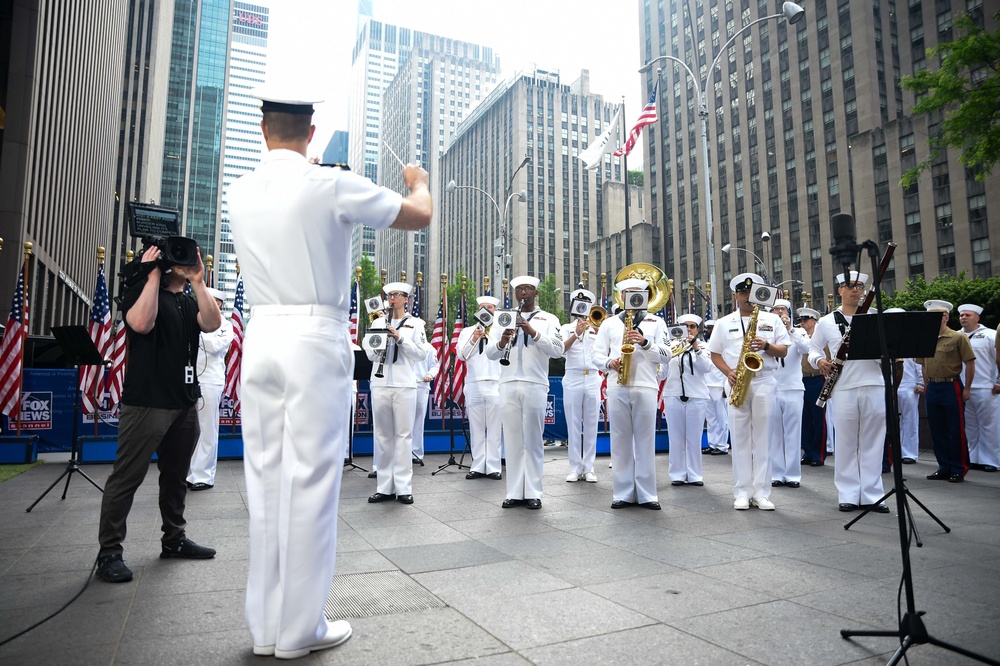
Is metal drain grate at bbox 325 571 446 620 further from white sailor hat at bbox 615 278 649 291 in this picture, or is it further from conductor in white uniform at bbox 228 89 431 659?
white sailor hat at bbox 615 278 649 291

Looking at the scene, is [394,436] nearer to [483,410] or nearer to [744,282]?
[483,410]

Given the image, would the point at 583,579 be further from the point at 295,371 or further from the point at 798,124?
the point at 798,124

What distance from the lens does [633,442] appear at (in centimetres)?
795

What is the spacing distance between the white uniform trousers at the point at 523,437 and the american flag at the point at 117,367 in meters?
8.07

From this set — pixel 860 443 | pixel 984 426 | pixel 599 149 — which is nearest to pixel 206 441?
pixel 860 443

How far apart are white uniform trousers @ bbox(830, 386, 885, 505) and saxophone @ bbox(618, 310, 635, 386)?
2438 millimetres

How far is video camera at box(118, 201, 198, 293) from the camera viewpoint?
4750mm

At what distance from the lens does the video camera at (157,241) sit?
4.75m

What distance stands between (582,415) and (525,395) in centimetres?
369

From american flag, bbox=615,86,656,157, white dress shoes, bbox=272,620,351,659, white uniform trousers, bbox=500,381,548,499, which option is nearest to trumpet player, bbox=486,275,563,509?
white uniform trousers, bbox=500,381,548,499

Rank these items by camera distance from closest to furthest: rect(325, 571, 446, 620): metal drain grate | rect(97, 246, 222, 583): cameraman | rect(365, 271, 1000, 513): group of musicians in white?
1. rect(325, 571, 446, 620): metal drain grate
2. rect(97, 246, 222, 583): cameraman
3. rect(365, 271, 1000, 513): group of musicians in white

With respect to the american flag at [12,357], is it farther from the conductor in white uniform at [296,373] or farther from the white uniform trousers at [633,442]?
the conductor in white uniform at [296,373]

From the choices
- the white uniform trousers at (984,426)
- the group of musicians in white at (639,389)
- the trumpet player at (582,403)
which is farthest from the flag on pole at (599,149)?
the group of musicians in white at (639,389)

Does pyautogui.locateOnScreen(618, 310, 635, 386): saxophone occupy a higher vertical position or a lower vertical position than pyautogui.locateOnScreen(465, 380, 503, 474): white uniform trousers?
higher
